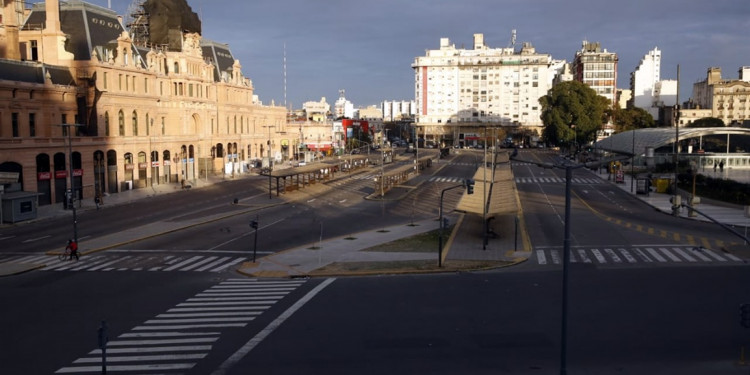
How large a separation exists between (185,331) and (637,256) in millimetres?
27231

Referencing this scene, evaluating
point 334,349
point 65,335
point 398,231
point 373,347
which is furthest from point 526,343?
point 398,231

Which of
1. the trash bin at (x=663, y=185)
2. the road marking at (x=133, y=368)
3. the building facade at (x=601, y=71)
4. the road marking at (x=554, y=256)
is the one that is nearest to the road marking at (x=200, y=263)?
the road marking at (x=133, y=368)

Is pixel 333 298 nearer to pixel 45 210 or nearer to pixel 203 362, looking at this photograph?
pixel 203 362

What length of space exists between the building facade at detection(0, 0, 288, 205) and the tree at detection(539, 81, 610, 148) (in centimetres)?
7254

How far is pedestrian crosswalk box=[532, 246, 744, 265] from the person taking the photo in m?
35.3

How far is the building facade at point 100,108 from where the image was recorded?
6156 centimetres

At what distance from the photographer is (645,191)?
2761 inches

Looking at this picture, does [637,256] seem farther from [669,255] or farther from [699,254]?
[699,254]

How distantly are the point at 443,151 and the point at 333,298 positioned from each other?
12591cm

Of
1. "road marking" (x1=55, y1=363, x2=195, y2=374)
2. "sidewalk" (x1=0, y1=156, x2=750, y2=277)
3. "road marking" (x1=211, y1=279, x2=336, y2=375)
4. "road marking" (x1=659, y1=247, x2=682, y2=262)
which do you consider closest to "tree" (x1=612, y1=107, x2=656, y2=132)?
"sidewalk" (x1=0, y1=156, x2=750, y2=277)

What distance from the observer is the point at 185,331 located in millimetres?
23250

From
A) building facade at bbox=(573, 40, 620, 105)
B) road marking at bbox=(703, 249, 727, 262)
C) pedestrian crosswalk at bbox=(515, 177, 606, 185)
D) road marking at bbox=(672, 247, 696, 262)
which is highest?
building facade at bbox=(573, 40, 620, 105)

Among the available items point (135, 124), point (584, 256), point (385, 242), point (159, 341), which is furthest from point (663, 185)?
point (135, 124)

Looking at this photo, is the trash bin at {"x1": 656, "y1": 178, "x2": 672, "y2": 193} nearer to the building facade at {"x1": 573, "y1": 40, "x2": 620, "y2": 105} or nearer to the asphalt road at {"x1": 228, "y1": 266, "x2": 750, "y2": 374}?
the asphalt road at {"x1": 228, "y1": 266, "x2": 750, "y2": 374}
